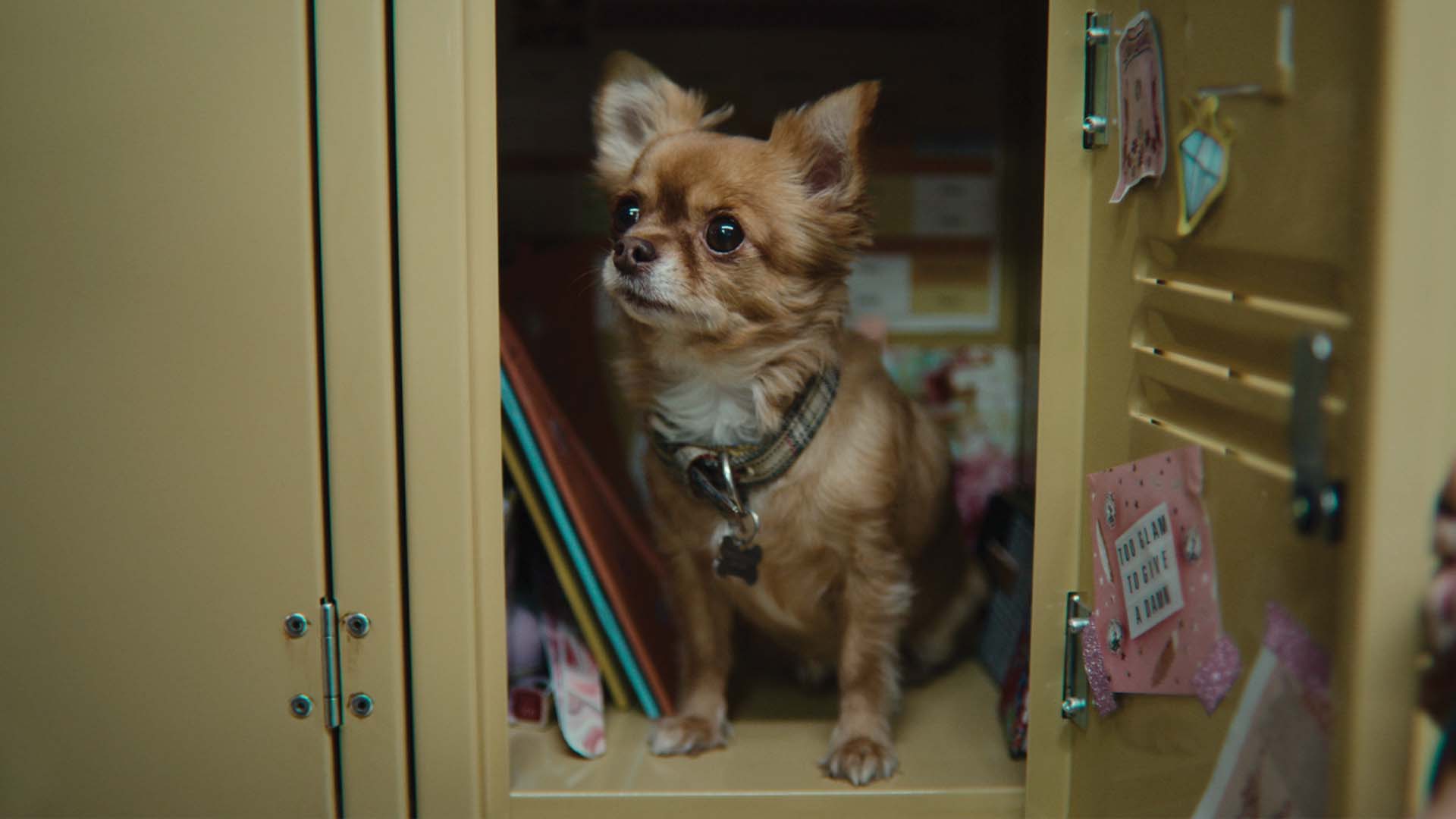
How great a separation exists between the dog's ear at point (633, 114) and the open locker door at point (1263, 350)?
46 centimetres

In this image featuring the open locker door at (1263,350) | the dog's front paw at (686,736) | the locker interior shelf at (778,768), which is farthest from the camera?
the dog's front paw at (686,736)

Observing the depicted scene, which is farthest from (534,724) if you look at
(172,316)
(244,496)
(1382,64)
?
(1382,64)

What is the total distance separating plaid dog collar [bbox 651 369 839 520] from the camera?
1.15 m

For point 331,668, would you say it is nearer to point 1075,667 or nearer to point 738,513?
point 738,513

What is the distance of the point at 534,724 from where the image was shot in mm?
1212

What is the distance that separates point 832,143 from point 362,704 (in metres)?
0.69

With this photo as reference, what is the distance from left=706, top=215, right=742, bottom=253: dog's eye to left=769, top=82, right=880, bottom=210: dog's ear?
0.31ft

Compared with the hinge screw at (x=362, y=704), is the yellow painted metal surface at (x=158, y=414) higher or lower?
higher

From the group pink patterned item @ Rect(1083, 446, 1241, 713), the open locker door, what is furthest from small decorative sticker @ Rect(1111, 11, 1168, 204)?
pink patterned item @ Rect(1083, 446, 1241, 713)

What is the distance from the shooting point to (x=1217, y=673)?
0.74 meters

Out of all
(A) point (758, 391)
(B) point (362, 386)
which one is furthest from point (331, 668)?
(A) point (758, 391)

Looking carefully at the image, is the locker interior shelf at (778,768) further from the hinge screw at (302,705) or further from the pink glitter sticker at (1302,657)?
the pink glitter sticker at (1302,657)

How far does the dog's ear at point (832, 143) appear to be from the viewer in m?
1.10

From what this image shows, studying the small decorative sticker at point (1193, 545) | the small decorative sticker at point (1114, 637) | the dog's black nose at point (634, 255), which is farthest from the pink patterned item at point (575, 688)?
the small decorative sticker at point (1193, 545)
